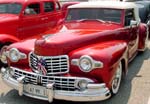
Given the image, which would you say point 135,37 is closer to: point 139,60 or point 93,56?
point 139,60

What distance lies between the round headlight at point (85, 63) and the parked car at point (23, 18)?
297 cm

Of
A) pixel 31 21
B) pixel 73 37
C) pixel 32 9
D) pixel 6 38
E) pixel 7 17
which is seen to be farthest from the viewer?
pixel 32 9

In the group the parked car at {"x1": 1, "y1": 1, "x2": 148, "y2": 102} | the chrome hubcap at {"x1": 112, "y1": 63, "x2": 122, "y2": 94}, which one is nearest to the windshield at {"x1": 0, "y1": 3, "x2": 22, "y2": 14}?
the parked car at {"x1": 1, "y1": 1, "x2": 148, "y2": 102}

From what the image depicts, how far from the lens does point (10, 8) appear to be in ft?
26.6

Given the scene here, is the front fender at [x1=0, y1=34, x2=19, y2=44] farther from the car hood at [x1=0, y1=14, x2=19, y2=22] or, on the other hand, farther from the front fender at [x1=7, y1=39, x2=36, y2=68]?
the front fender at [x1=7, y1=39, x2=36, y2=68]

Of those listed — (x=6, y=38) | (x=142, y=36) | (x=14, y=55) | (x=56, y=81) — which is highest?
(x=14, y=55)

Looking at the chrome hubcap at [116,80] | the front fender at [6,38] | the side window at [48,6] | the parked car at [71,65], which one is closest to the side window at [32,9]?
the side window at [48,6]

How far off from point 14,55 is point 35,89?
2.95 feet

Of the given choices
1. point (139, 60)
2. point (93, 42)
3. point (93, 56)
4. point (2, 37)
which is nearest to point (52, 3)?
point (2, 37)

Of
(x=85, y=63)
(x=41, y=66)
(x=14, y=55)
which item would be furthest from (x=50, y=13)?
(x=85, y=63)

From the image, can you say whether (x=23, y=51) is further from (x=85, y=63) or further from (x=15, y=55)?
(x=85, y=63)

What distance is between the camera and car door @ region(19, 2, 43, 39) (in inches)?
315

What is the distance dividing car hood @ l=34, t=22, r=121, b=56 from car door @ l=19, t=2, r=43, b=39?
84.8 inches

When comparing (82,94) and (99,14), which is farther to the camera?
(99,14)
